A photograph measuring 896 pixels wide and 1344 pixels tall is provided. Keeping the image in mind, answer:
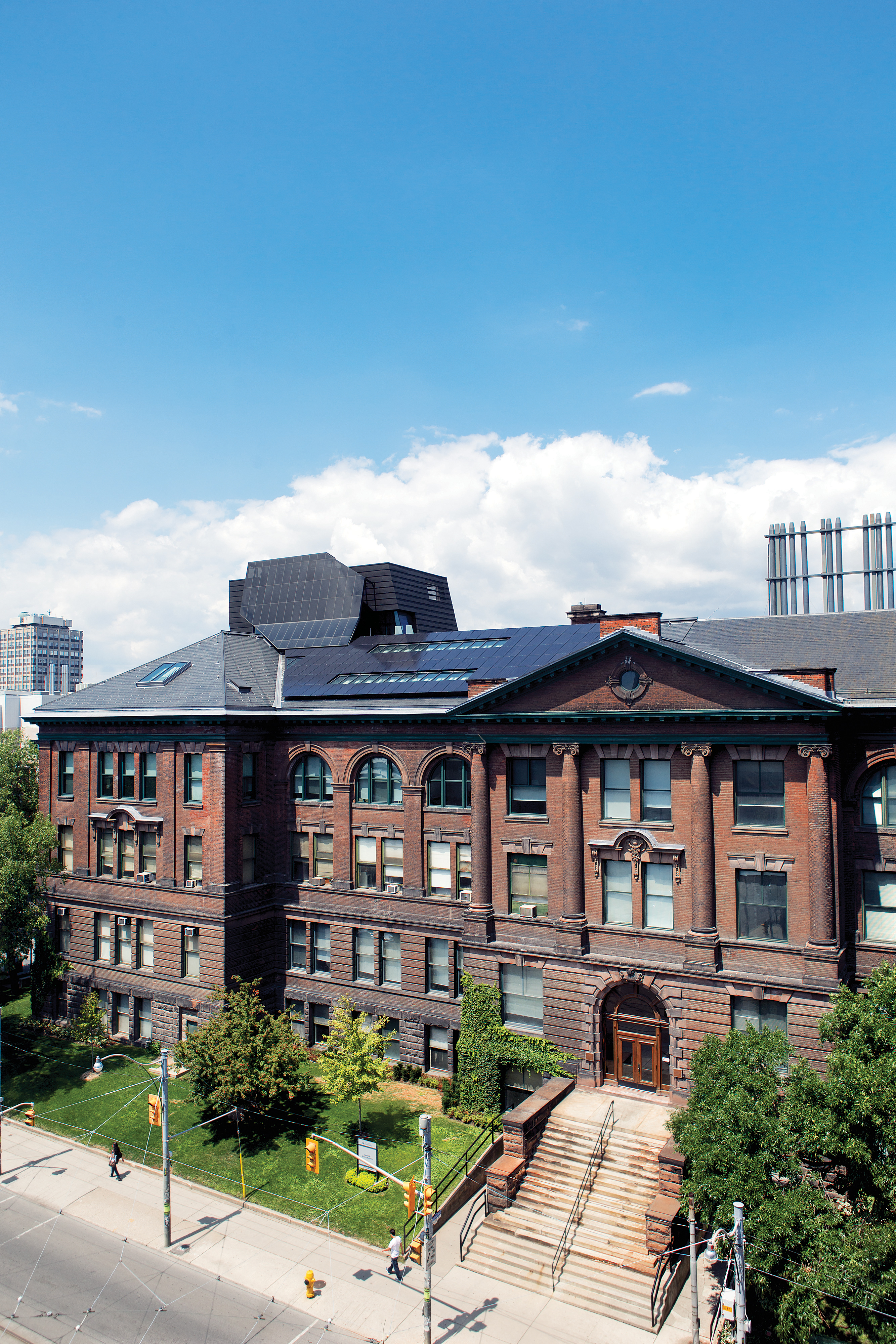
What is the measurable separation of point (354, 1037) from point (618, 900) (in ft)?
35.0

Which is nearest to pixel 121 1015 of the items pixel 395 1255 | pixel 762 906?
pixel 395 1255

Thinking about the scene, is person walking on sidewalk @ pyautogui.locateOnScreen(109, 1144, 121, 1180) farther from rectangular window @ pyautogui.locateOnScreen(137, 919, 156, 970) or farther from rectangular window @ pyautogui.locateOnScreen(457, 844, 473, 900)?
rectangular window @ pyautogui.locateOnScreen(457, 844, 473, 900)

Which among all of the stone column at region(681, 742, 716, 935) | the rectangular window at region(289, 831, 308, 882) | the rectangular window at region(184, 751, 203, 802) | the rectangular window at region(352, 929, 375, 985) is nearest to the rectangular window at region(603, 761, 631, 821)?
the stone column at region(681, 742, 716, 935)

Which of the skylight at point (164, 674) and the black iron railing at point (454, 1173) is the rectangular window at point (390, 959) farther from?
the skylight at point (164, 674)

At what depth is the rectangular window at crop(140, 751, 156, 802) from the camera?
41.0m

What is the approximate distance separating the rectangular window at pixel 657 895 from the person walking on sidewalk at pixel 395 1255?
1251cm

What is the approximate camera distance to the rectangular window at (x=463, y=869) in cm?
3644

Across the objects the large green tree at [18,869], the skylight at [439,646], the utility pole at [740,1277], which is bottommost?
the utility pole at [740,1277]

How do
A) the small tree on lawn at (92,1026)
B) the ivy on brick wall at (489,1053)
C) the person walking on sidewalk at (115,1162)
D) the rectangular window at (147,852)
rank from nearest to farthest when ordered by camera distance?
the person walking on sidewalk at (115,1162) → the ivy on brick wall at (489,1053) → the small tree on lawn at (92,1026) → the rectangular window at (147,852)

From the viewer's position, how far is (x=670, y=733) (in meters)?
30.2

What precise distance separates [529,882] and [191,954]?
16.5 meters

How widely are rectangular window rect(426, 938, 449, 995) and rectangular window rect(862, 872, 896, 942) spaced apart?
1621 centimetres

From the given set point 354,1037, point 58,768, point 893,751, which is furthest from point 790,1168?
point 58,768

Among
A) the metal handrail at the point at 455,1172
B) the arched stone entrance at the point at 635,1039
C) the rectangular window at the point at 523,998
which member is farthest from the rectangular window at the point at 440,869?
the metal handrail at the point at 455,1172
